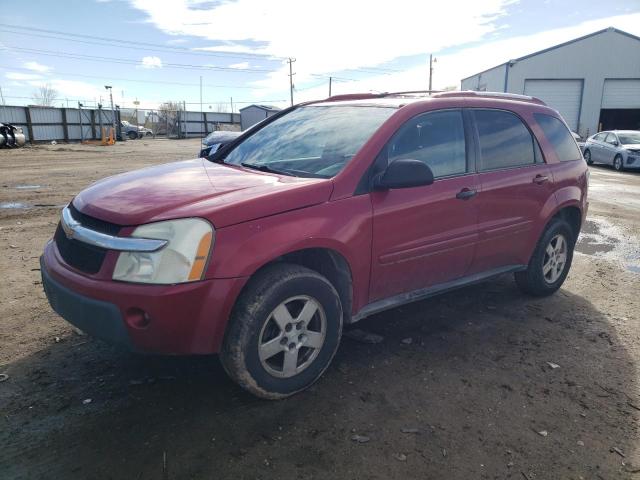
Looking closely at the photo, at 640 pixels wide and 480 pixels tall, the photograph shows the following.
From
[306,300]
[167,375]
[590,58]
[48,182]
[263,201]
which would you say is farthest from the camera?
[590,58]

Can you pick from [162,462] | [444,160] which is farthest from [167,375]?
[444,160]

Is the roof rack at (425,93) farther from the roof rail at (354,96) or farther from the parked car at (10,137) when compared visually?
the parked car at (10,137)

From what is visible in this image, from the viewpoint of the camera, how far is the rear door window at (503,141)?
156 inches

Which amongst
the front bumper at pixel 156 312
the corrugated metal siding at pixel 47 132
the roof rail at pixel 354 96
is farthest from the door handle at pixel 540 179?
the corrugated metal siding at pixel 47 132

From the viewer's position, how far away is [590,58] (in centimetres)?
3164

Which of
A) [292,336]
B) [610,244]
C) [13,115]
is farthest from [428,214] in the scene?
[13,115]

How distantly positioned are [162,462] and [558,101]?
35.9 m

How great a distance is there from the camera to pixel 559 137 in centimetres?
472

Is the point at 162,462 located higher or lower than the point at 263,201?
lower

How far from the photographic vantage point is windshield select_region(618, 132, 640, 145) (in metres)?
18.7

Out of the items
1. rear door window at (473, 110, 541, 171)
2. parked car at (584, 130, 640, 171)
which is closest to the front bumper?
rear door window at (473, 110, 541, 171)

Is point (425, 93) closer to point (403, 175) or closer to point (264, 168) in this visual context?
point (403, 175)

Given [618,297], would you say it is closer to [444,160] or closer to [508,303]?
[508,303]

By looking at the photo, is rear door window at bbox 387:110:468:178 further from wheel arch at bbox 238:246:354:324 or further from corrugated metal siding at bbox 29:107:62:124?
corrugated metal siding at bbox 29:107:62:124
